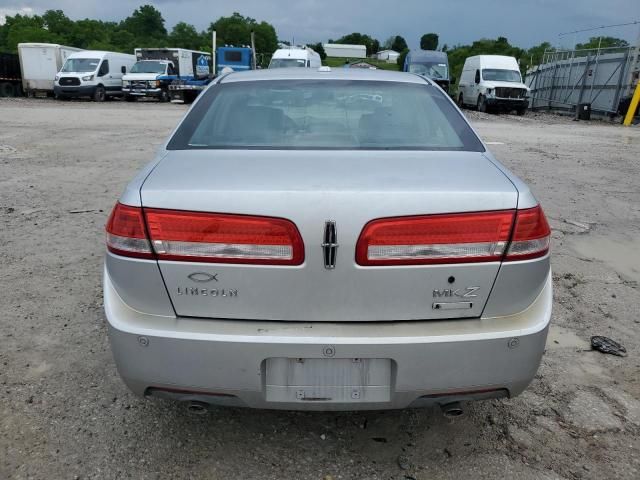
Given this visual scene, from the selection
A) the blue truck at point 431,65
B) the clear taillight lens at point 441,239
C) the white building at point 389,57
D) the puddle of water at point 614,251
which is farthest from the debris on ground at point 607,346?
the white building at point 389,57

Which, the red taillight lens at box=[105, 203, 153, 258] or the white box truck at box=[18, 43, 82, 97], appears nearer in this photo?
the red taillight lens at box=[105, 203, 153, 258]

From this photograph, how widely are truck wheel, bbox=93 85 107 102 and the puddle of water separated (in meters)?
26.1

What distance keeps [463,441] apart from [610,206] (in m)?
5.58

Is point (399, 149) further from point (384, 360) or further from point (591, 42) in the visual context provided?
point (591, 42)

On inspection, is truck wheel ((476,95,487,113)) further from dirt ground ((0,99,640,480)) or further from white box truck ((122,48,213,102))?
dirt ground ((0,99,640,480))

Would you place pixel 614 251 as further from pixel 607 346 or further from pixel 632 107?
pixel 632 107

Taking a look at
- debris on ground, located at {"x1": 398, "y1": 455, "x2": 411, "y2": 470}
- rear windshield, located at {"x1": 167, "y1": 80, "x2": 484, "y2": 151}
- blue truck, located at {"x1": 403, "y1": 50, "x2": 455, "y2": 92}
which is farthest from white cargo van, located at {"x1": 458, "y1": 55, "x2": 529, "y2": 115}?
debris on ground, located at {"x1": 398, "y1": 455, "x2": 411, "y2": 470}

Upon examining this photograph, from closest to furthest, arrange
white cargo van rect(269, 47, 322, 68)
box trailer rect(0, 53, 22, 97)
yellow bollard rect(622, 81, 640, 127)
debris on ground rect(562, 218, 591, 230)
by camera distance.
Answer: debris on ground rect(562, 218, 591, 230)
yellow bollard rect(622, 81, 640, 127)
white cargo van rect(269, 47, 322, 68)
box trailer rect(0, 53, 22, 97)

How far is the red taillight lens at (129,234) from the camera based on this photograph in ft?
6.57

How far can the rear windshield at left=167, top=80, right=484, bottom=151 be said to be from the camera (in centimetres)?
270

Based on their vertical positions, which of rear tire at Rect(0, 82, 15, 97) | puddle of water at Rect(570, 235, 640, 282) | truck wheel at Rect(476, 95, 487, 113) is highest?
puddle of water at Rect(570, 235, 640, 282)

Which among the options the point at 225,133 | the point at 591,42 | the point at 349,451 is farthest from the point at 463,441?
the point at 591,42

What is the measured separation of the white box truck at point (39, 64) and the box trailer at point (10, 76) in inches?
20.3

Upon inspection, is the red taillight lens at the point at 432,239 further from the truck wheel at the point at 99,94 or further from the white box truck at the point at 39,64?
the white box truck at the point at 39,64
